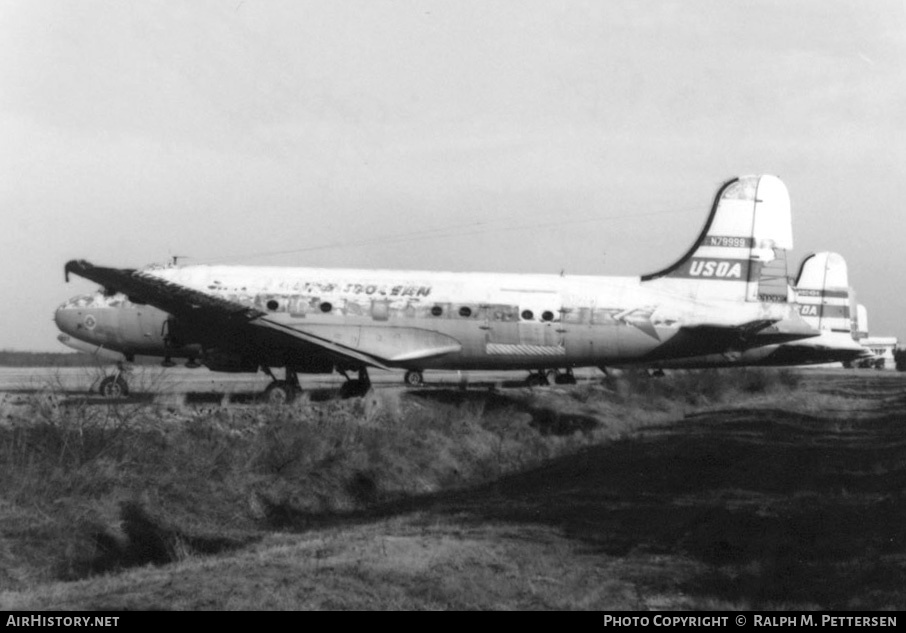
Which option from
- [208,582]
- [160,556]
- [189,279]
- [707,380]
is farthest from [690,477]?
[707,380]

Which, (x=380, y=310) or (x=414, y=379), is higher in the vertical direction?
(x=380, y=310)

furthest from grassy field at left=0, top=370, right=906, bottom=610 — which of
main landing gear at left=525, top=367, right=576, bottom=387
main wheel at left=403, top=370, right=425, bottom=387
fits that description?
main wheel at left=403, top=370, right=425, bottom=387

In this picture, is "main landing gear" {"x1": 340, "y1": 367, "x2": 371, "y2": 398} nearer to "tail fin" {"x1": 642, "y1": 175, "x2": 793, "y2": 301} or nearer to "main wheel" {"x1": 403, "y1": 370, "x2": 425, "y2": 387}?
"tail fin" {"x1": 642, "y1": 175, "x2": 793, "y2": 301}

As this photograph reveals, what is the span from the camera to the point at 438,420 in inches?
1137

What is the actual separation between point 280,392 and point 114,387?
517 cm

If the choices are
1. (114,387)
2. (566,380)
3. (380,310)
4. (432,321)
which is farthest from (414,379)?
(114,387)

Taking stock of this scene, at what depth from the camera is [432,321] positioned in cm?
3056

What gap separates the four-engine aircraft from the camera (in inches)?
1180

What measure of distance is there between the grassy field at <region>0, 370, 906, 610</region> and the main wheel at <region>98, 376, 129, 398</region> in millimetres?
1749

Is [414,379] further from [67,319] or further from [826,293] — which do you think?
[826,293]

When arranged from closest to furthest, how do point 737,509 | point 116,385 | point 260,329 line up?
point 737,509
point 116,385
point 260,329

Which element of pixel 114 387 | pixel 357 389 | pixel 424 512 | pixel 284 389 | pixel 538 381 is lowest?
pixel 424 512

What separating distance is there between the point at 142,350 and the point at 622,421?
17.1m

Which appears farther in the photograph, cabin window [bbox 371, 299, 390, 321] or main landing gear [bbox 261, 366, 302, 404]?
cabin window [bbox 371, 299, 390, 321]
